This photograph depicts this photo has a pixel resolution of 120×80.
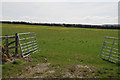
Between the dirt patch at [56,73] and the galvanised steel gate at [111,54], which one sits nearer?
the dirt patch at [56,73]

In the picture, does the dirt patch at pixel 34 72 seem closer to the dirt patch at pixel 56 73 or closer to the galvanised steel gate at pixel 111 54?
the dirt patch at pixel 56 73

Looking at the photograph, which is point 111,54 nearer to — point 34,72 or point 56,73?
point 56,73

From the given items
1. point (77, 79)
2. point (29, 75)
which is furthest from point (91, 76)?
point (29, 75)

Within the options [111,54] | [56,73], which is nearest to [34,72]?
[56,73]

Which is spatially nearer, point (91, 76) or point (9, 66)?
point (91, 76)

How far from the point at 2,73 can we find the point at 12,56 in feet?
10.9

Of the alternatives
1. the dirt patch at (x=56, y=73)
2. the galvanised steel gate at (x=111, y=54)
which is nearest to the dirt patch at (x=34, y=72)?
the dirt patch at (x=56, y=73)

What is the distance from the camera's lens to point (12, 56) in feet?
32.8

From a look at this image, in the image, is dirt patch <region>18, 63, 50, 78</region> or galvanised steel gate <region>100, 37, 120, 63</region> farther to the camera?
galvanised steel gate <region>100, 37, 120, 63</region>

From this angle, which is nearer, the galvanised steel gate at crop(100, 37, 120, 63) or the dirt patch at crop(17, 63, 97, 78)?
the dirt patch at crop(17, 63, 97, 78)

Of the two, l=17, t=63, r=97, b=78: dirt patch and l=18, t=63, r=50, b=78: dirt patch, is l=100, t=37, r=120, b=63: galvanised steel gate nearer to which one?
l=17, t=63, r=97, b=78: dirt patch

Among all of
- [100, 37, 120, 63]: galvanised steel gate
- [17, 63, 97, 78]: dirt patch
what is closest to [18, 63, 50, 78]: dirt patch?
[17, 63, 97, 78]: dirt patch

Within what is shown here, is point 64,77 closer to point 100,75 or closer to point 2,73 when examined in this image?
point 100,75

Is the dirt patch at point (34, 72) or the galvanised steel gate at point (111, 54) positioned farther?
the galvanised steel gate at point (111, 54)
